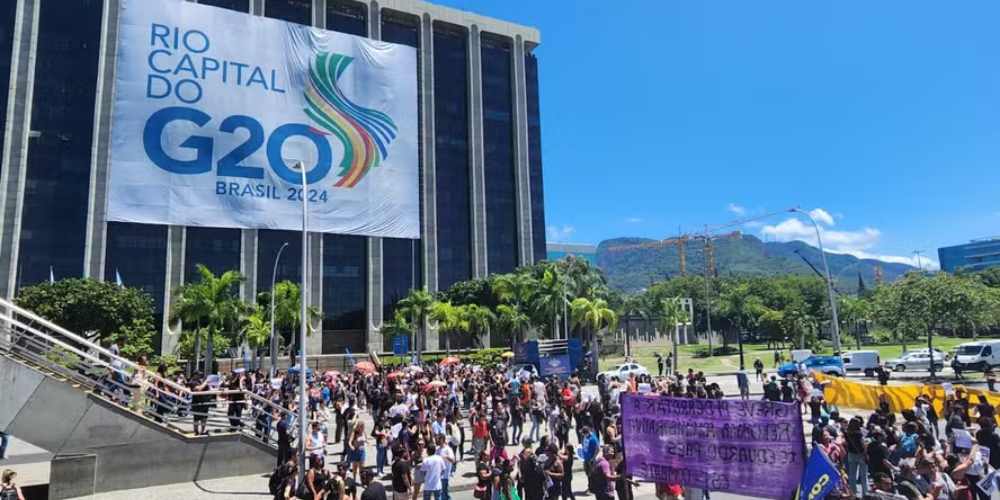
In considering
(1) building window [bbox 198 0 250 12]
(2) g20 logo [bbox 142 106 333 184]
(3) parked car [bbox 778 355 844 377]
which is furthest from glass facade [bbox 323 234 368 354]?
(2) g20 logo [bbox 142 106 333 184]

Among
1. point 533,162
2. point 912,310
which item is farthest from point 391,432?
point 533,162

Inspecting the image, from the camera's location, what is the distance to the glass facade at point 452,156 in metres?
79.2

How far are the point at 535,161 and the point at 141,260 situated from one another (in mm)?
50199

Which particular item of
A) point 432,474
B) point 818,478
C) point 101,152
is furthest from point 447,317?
point 818,478

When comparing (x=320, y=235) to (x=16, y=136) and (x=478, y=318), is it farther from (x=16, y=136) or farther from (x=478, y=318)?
(x=16, y=136)

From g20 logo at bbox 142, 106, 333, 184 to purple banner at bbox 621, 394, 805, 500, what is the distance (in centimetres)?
1332

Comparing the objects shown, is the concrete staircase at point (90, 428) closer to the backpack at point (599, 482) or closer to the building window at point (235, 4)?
the backpack at point (599, 482)

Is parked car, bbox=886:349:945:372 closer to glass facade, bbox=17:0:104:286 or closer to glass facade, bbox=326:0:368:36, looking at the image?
glass facade, bbox=326:0:368:36

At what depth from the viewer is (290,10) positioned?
74062mm

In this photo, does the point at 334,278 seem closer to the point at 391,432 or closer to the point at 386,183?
the point at 386,183

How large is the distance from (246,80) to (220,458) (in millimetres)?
10938

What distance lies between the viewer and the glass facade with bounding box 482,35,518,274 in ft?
273

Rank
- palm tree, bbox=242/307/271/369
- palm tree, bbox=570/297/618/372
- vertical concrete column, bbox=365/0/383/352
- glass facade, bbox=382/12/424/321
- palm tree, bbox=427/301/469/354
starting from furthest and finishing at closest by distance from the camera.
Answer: glass facade, bbox=382/12/424/321, vertical concrete column, bbox=365/0/383/352, palm tree, bbox=427/301/469/354, palm tree, bbox=570/297/618/372, palm tree, bbox=242/307/271/369

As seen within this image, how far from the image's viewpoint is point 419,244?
7769 cm
